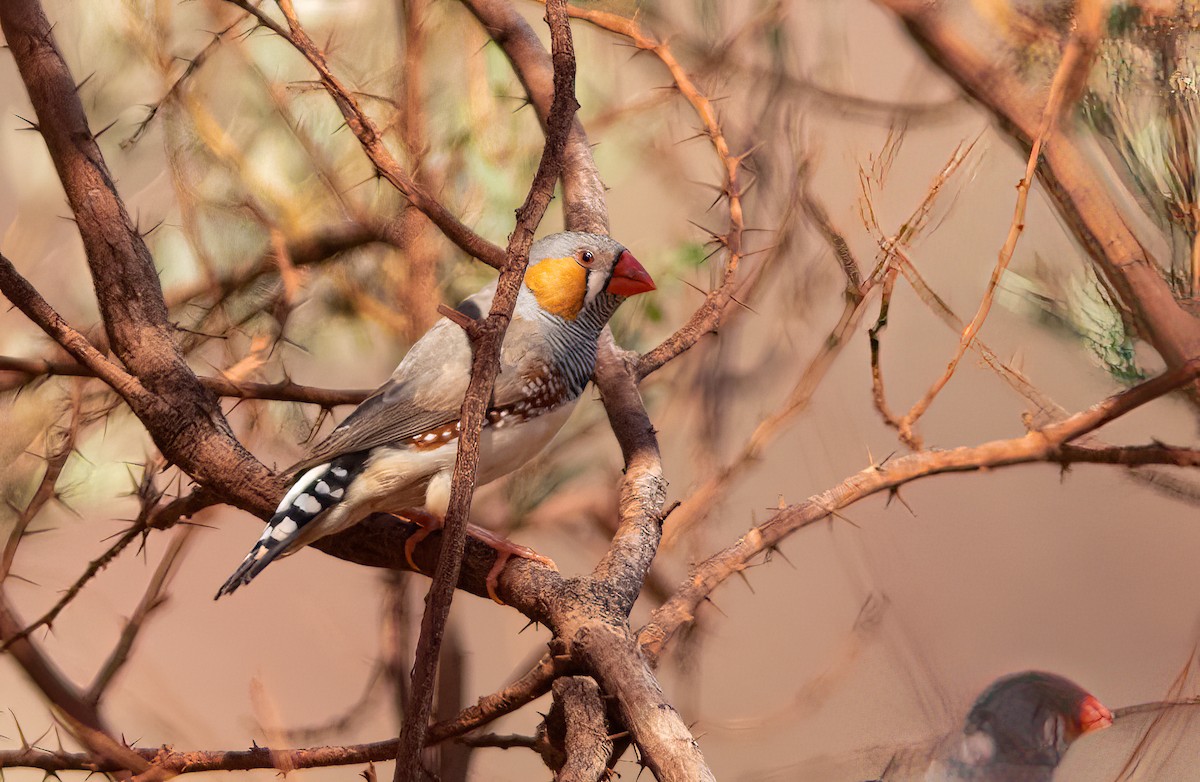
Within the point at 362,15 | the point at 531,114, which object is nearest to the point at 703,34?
the point at 531,114

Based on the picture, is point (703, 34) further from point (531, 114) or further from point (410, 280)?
point (410, 280)

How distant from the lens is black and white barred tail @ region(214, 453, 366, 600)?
82 centimetres

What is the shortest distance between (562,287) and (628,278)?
0.24 ft

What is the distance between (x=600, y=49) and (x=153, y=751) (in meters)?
1.14

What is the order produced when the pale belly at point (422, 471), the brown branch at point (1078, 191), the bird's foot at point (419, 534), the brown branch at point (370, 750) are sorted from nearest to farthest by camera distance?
the brown branch at point (370, 750) < the pale belly at point (422, 471) < the bird's foot at point (419, 534) < the brown branch at point (1078, 191)

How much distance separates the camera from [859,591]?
4.75 feet

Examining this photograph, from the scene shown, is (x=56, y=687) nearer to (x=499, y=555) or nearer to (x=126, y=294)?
(x=126, y=294)

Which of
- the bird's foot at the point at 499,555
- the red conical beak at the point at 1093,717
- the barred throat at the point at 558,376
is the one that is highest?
the barred throat at the point at 558,376

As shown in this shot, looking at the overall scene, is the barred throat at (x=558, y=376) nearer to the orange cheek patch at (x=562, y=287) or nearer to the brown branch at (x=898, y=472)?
the orange cheek patch at (x=562, y=287)

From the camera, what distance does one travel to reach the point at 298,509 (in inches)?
34.2

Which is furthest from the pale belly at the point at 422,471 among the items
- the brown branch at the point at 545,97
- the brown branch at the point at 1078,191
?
the brown branch at the point at 1078,191

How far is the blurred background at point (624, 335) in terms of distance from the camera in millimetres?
1368

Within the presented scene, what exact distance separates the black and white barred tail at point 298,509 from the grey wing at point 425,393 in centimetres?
1

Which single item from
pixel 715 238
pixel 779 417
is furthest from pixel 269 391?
pixel 779 417
